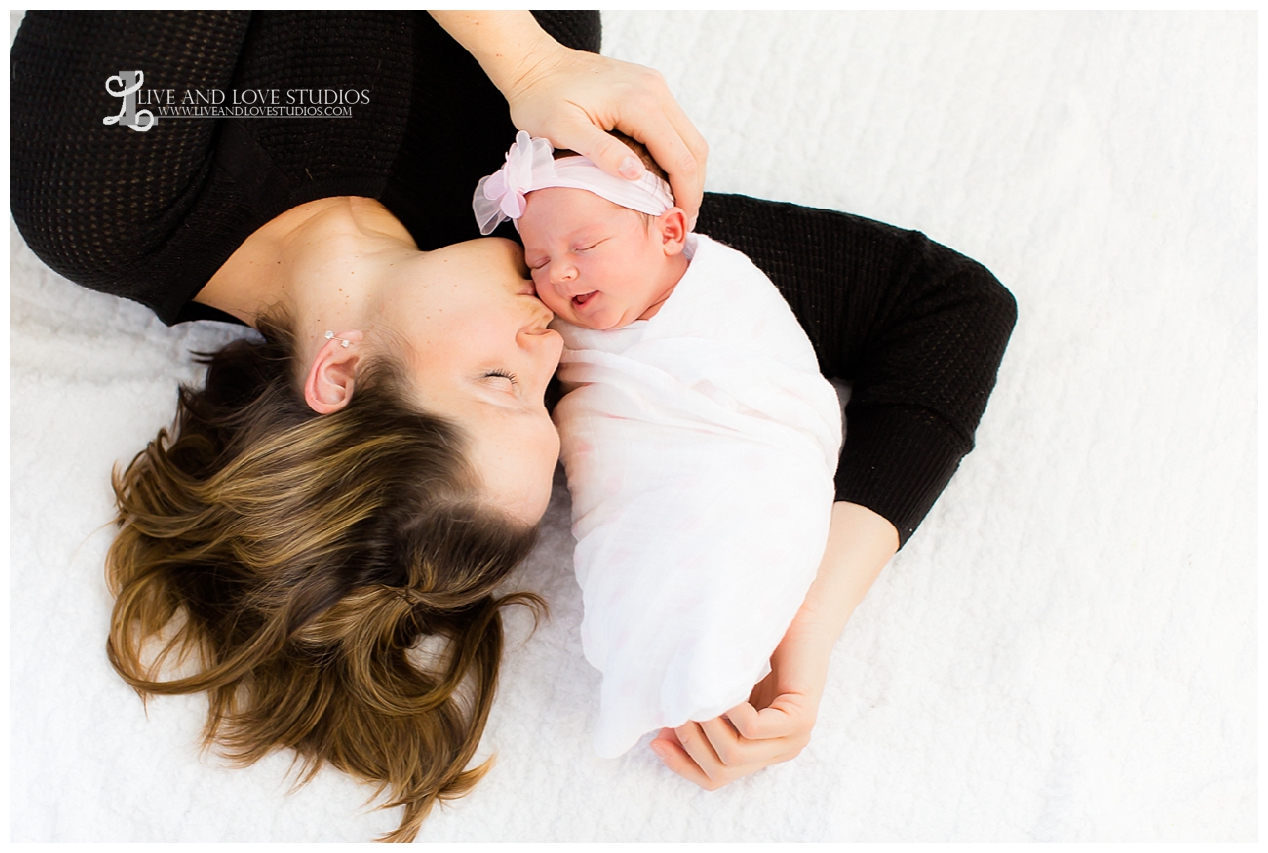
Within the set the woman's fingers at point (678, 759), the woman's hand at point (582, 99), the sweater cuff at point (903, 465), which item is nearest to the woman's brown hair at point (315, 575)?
the woman's fingers at point (678, 759)

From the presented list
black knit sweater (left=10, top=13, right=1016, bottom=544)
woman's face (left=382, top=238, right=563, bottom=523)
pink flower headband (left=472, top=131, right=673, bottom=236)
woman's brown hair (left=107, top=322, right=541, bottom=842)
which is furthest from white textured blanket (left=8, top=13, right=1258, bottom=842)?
pink flower headband (left=472, top=131, right=673, bottom=236)

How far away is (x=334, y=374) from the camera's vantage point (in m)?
1.03

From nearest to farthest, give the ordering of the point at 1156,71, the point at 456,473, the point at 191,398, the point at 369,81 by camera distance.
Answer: the point at 456,473
the point at 369,81
the point at 191,398
the point at 1156,71

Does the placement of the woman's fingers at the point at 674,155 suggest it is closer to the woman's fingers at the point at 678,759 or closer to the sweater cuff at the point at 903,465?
the sweater cuff at the point at 903,465

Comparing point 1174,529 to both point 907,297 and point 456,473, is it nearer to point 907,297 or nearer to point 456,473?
point 907,297

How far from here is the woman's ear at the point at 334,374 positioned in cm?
100

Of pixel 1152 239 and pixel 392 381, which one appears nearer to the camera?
pixel 392 381

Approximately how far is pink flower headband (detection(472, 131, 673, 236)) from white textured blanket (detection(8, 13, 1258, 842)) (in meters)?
0.37

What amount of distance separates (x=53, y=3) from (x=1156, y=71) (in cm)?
144

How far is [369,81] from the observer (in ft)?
3.62

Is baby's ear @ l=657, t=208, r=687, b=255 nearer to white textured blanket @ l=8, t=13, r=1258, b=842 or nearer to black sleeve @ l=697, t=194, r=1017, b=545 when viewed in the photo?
black sleeve @ l=697, t=194, r=1017, b=545

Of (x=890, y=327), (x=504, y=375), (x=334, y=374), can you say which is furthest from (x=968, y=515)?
(x=334, y=374)

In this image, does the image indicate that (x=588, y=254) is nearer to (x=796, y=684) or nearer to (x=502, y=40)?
(x=502, y=40)

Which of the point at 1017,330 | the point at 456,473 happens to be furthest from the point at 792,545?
the point at 1017,330
